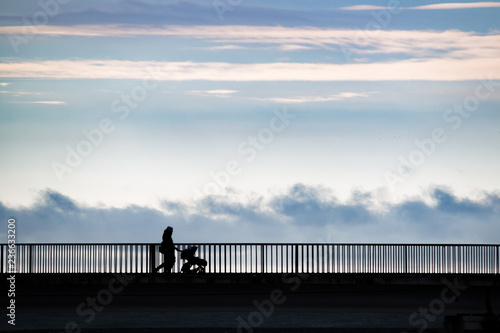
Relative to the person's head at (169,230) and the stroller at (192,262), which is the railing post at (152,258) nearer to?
the stroller at (192,262)

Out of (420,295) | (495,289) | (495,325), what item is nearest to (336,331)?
(495,325)

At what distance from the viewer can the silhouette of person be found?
35812mm

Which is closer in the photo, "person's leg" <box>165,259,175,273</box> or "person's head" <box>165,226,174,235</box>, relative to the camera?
"person's head" <box>165,226,174,235</box>

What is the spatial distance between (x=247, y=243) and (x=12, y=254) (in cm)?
909

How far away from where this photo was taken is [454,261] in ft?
119

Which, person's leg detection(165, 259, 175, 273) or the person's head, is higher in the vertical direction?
the person's head

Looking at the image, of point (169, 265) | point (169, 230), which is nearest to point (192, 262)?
point (169, 265)

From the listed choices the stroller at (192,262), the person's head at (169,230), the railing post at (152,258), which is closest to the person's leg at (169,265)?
the stroller at (192,262)

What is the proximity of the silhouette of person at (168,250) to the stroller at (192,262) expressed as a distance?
0.49 meters

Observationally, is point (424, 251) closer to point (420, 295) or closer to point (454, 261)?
point (454, 261)

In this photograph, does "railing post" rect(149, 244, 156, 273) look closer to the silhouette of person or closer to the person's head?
the silhouette of person

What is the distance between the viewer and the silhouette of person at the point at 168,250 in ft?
117

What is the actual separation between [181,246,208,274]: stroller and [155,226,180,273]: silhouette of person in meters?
0.49

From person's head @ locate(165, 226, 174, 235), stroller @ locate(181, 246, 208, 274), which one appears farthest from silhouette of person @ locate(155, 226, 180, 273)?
stroller @ locate(181, 246, 208, 274)
